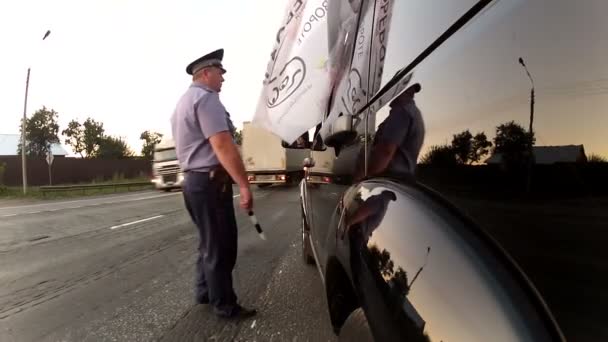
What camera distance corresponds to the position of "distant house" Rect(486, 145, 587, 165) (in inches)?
35.5

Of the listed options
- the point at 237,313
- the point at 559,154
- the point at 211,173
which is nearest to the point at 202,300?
the point at 237,313

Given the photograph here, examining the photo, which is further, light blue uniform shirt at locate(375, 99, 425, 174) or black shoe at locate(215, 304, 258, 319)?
black shoe at locate(215, 304, 258, 319)

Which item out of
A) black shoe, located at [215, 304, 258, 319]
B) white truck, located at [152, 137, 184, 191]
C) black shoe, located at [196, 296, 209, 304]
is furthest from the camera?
white truck, located at [152, 137, 184, 191]

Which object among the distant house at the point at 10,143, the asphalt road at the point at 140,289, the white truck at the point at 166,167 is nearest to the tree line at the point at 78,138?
the distant house at the point at 10,143

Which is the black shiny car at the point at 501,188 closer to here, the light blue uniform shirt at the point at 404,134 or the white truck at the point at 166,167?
the light blue uniform shirt at the point at 404,134

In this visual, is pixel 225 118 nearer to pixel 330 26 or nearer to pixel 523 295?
pixel 330 26

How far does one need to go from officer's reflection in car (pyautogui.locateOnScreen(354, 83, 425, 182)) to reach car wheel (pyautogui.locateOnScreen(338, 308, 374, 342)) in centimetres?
50

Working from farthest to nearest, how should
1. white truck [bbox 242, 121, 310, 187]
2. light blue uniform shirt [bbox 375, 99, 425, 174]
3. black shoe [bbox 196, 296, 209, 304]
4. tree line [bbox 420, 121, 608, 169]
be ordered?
white truck [bbox 242, 121, 310, 187] → black shoe [bbox 196, 296, 209, 304] → light blue uniform shirt [bbox 375, 99, 425, 174] → tree line [bbox 420, 121, 608, 169]

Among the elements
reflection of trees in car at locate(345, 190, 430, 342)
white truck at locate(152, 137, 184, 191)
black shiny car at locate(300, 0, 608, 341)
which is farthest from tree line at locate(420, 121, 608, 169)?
white truck at locate(152, 137, 184, 191)

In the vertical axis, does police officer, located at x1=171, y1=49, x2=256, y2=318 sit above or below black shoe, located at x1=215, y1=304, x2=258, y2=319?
A: above

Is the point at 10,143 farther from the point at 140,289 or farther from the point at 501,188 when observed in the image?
Answer: the point at 501,188

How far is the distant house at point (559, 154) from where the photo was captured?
902 mm

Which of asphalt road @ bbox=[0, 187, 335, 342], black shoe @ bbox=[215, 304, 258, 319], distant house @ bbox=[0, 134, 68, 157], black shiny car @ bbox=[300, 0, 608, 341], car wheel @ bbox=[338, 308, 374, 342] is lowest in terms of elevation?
asphalt road @ bbox=[0, 187, 335, 342]

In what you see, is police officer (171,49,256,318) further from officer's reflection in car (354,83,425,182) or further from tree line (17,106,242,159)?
tree line (17,106,242,159)
